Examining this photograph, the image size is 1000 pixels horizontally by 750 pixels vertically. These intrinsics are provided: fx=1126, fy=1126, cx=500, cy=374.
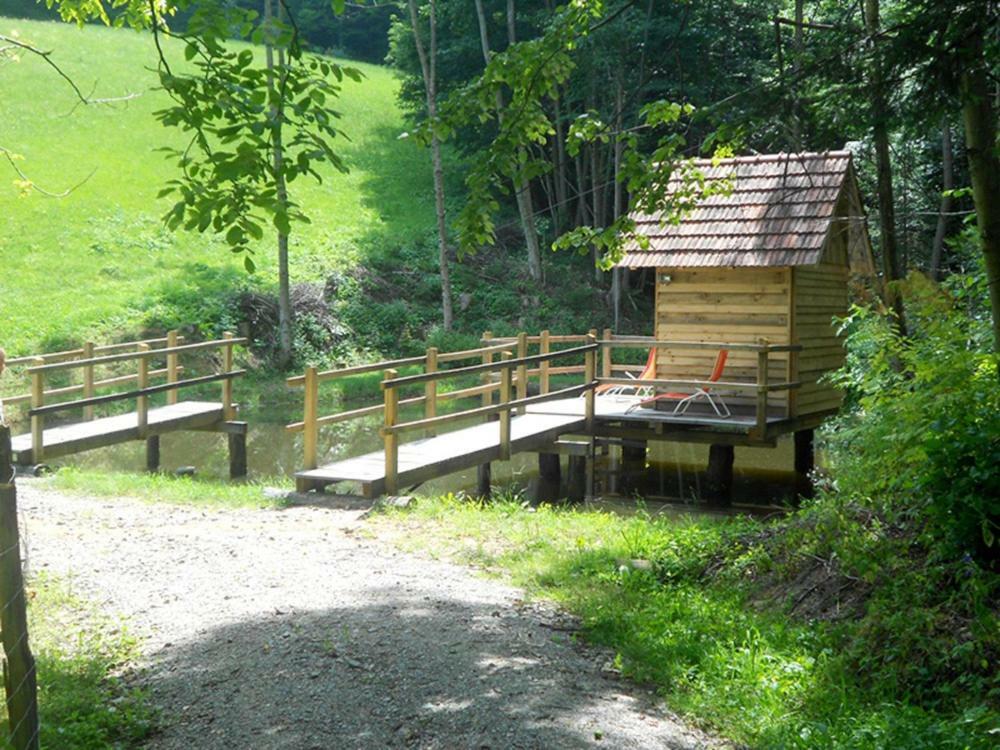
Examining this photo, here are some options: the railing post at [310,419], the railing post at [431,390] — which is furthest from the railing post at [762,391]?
the railing post at [310,419]

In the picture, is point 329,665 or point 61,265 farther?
point 61,265

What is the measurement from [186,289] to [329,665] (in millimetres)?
22249

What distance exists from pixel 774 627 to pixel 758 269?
37.4 ft

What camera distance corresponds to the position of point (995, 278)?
7.54 meters

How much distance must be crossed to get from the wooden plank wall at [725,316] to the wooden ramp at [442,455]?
7.89 feet

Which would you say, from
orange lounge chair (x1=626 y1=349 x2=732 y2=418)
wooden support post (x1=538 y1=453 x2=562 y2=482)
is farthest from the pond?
orange lounge chair (x1=626 y1=349 x2=732 y2=418)

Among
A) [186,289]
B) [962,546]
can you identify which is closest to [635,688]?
[962,546]

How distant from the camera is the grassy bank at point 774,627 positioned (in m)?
5.65

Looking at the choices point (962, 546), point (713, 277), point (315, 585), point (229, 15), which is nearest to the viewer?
point (229, 15)

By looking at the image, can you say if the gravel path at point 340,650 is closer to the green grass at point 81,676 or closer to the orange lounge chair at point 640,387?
the green grass at point 81,676

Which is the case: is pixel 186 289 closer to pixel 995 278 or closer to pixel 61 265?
pixel 61 265

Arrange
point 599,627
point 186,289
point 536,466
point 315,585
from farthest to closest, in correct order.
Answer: point 186,289 → point 536,466 → point 315,585 → point 599,627

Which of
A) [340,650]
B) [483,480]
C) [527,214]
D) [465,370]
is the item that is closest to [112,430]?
[483,480]

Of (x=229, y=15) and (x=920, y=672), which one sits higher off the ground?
(x=229, y=15)
